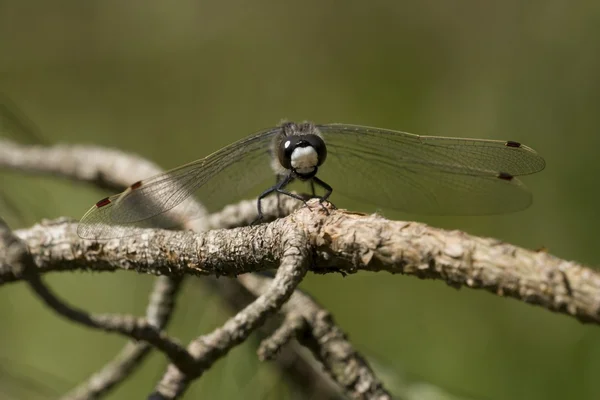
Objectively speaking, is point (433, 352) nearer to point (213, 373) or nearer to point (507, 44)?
point (213, 373)

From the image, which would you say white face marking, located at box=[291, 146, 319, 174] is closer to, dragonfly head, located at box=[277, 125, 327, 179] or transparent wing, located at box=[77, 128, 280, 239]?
dragonfly head, located at box=[277, 125, 327, 179]

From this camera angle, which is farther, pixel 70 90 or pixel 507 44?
pixel 70 90

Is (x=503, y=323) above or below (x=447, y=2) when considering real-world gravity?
below

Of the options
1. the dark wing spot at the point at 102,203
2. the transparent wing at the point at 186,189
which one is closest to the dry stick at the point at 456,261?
the transparent wing at the point at 186,189

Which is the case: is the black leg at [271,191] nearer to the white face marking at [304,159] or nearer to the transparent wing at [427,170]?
the white face marking at [304,159]

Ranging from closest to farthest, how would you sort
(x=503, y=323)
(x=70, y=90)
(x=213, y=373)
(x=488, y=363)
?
1. (x=213, y=373)
2. (x=488, y=363)
3. (x=503, y=323)
4. (x=70, y=90)

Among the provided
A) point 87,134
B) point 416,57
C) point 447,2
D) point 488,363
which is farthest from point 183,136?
point 488,363

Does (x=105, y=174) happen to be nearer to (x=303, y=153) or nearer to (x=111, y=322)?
(x=303, y=153)
